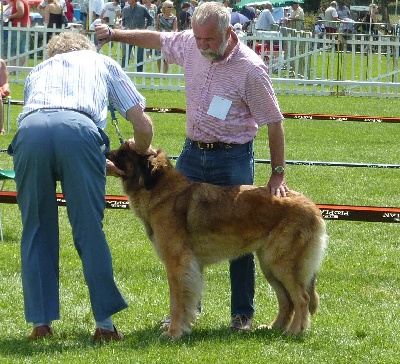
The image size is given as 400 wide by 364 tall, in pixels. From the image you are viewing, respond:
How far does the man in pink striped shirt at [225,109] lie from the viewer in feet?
16.6

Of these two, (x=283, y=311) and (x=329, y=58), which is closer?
(x=283, y=311)

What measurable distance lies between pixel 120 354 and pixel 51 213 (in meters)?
0.86

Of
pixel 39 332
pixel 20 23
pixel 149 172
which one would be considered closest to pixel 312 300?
pixel 149 172

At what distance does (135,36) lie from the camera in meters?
5.71

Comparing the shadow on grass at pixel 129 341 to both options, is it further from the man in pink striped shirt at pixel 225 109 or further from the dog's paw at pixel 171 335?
the man in pink striped shirt at pixel 225 109

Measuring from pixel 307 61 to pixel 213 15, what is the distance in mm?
15856

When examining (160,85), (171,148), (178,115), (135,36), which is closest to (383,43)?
(160,85)

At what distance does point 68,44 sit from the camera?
4.98 meters

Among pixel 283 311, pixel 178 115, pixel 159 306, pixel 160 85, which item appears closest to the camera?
pixel 283 311

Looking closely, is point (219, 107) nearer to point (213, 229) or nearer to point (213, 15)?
point (213, 15)

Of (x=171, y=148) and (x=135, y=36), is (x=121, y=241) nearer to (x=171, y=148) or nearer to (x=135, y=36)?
(x=135, y=36)

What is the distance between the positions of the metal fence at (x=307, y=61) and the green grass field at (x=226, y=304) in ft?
30.3

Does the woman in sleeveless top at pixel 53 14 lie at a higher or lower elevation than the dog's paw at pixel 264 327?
higher

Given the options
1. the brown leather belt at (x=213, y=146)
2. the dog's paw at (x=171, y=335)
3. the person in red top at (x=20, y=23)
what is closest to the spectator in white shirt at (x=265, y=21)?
the person in red top at (x=20, y=23)
